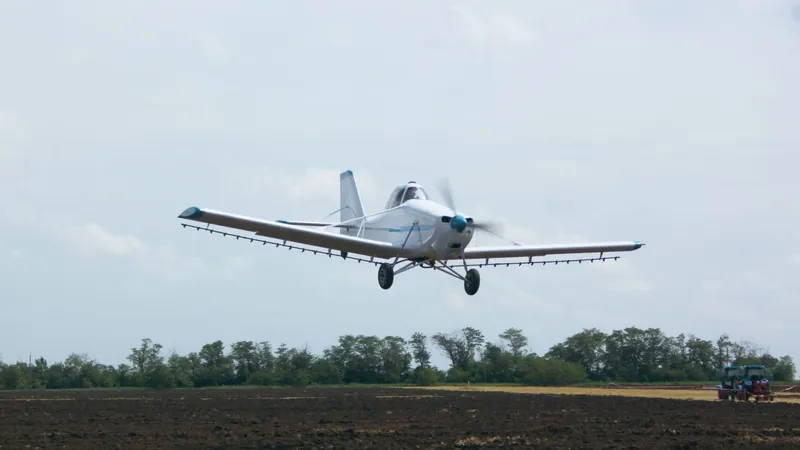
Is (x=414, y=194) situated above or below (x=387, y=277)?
above

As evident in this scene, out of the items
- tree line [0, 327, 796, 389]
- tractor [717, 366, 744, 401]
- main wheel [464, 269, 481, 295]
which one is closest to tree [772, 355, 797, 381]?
tree line [0, 327, 796, 389]

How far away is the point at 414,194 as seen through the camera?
37.6 meters

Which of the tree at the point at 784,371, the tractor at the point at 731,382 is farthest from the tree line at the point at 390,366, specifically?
the tractor at the point at 731,382

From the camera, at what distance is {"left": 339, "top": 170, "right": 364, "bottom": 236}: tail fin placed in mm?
46219

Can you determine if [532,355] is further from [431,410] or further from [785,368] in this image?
[431,410]

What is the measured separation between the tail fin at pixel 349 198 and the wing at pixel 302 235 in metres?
8.57

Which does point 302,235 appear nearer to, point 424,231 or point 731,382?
point 424,231

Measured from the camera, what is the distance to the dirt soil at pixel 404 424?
30.7 m

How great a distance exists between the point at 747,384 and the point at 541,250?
1782 centimetres

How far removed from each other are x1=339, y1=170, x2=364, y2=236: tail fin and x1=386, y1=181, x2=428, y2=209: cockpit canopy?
24.7 feet

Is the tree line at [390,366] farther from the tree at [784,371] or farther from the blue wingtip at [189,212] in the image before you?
the blue wingtip at [189,212]

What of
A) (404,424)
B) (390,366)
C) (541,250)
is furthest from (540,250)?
(390,366)

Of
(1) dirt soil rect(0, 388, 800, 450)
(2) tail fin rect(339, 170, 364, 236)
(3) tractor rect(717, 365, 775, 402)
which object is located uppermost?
(2) tail fin rect(339, 170, 364, 236)

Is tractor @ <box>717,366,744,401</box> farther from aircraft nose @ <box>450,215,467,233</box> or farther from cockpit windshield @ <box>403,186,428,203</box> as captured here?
aircraft nose @ <box>450,215,467,233</box>
